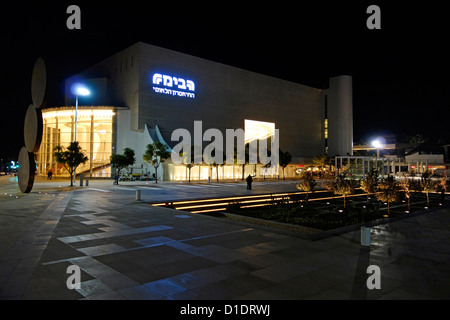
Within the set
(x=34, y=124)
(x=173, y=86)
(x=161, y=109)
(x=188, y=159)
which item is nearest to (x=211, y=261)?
(x=34, y=124)

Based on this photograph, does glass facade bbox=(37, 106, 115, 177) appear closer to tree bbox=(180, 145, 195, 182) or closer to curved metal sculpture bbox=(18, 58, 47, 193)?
tree bbox=(180, 145, 195, 182)

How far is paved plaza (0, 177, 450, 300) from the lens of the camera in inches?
213

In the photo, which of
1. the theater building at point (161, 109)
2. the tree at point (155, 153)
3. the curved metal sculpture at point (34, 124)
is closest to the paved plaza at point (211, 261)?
the curved metal sculpture at point (34, 124)

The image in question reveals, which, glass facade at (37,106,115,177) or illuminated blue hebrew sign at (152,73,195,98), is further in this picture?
illuminated blue hebrew sign at (152,73,195,98)

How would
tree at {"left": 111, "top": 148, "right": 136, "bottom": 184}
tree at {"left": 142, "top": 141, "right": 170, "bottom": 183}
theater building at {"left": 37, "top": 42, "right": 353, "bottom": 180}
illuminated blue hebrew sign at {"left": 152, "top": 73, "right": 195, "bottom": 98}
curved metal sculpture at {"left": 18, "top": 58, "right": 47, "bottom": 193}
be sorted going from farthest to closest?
illuminated blue hebrew sign at {"left": 152, "top": 73, "right": 195, "bottom": 98} < theater building at {"left": 37, "top": 42, "right": 353, "bottom": 180} < tree at {"left": 142, "top": 141, "right": 170, "bottom": 183} < tree at {"left": 111, "top": 148, "right": 136, "bottom": 184} < curved metal sculpture at {"left": 18, "top": 58, "right": 47, "bottom": 193}

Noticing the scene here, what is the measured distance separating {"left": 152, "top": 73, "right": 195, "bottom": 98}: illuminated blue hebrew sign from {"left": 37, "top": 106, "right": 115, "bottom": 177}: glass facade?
8.64 metres

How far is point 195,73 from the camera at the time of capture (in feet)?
183

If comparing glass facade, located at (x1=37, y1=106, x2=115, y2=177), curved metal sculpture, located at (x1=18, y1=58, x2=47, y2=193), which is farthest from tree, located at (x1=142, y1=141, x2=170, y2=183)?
curved metal sculpture, located at (x1=18, y1=58, x2=47, y2=193)

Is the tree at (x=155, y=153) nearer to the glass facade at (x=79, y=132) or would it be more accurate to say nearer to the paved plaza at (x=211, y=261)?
the glass facade at (x=79, y=132)

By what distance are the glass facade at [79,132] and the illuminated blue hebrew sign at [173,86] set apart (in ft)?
28.3

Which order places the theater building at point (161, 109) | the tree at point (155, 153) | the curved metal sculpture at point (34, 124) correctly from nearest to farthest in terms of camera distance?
the curved metal sculpture at point (34, 124) → the tree at point (155, 153) → the theater building at point (161, 109)

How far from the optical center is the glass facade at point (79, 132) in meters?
50.0

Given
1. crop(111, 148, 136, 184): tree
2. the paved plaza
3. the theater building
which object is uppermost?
the theater building
